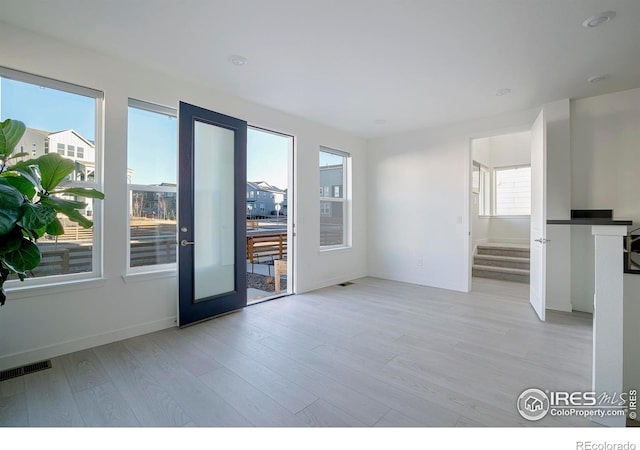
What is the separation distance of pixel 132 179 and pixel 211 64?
137cm

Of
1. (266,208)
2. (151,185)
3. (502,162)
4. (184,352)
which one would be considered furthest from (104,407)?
(502,162)

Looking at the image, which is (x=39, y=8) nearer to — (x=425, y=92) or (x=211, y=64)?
(x=211, y=64)

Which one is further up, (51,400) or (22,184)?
(22,184)

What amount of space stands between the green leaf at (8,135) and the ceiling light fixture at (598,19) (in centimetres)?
381

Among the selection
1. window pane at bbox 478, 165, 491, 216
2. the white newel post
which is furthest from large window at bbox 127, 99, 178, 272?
window pane at bbox 478, 165, 491, 216

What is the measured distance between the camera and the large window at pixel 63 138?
95.7 inches

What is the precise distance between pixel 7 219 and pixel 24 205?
107 mm

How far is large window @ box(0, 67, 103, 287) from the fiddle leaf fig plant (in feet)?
2.88

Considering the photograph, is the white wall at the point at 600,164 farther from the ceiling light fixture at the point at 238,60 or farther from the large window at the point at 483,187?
the ceiling light fixture at the point at 238,60

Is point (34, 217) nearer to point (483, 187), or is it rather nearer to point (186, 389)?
point (186, 389)

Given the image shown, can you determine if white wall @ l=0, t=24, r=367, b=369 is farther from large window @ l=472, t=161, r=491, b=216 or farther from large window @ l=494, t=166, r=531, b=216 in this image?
large window @ l=494, t=166, r=531, b=216

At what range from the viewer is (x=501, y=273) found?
558 centimetres

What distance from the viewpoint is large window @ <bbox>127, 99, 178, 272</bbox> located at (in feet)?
9.91
